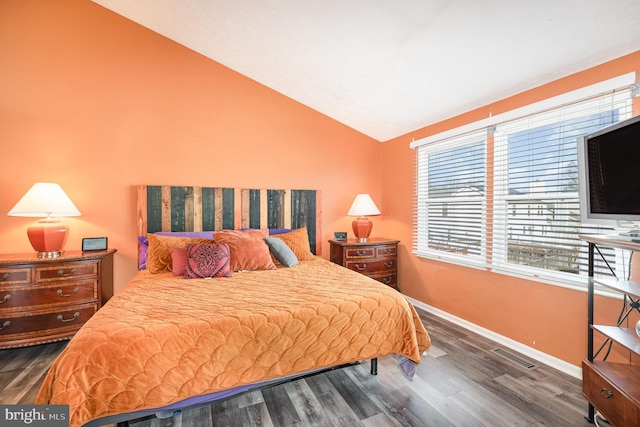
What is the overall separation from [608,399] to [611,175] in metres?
1.23

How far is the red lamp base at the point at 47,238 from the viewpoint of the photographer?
2.36 metres

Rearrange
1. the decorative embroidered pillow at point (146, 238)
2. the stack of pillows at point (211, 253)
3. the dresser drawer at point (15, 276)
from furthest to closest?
1. the decorative embroidered pillow at point (146, 238)
2. the stack of pillows at point (211, 253)
3. the dresser drawer at point (15, 276)

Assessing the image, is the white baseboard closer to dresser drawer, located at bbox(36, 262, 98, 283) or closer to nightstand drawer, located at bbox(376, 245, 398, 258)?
nightstand drawer, located at bbox(376, 245, 398, 258)

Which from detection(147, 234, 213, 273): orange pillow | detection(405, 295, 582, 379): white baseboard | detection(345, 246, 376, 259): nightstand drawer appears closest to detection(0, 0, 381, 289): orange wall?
detection(147, 234, 213, 273): orange pillow

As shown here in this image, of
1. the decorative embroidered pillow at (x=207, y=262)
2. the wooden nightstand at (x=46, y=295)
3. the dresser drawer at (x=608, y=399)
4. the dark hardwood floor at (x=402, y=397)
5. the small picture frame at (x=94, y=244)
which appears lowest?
the dark hardwood floor at (x=402, y=397)

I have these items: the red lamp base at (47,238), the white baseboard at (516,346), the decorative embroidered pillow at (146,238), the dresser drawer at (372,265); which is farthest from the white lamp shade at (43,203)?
the white baseboard at (516,346)

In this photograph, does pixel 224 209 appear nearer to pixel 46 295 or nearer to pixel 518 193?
pixel 46 295

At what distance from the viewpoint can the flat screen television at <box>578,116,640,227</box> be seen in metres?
1.45

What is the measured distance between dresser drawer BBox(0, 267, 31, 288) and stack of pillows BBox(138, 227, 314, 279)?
0.78 metres

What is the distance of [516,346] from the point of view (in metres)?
2.38

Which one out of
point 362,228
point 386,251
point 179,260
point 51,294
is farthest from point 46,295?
point 386,251

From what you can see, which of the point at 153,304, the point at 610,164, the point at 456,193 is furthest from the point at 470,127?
the point at 153,304

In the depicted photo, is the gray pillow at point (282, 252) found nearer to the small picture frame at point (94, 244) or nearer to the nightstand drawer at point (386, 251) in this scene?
the nightstand drawer at point (386, 251)

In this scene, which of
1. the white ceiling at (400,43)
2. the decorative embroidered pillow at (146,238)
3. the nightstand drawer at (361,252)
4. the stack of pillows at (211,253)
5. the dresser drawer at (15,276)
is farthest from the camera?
the nightstand drawer at (361,252)
